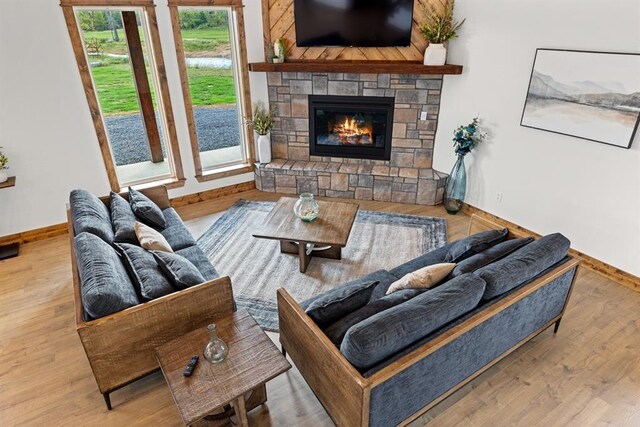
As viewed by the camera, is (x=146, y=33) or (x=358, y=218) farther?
(x=358, y=218)

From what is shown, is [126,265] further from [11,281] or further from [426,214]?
[426,214]

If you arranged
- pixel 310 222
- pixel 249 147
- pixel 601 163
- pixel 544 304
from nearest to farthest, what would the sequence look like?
1. pixel 544 304
2. pixel 601 163
3. pixel 310 222
4. pixel 249 147

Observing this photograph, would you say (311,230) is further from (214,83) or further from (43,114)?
(43,114)

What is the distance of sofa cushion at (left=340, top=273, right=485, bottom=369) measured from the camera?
1832mm

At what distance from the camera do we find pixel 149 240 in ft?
9.93

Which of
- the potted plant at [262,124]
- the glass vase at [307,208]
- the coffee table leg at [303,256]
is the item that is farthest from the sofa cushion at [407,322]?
the potted plant at [262,124]

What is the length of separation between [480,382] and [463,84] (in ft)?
11.5

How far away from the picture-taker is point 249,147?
5727 mm

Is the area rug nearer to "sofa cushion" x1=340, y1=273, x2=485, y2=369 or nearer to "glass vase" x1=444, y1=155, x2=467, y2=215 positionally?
"glass vase" x1=444, y1=155, x2=467, y2=215

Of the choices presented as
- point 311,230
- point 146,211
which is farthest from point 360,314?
point 146,211

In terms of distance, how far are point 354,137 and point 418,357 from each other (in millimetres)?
4164

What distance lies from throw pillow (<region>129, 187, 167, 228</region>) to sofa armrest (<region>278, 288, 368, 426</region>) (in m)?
1.84

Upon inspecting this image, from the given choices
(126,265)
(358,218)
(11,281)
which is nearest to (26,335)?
(11,281)

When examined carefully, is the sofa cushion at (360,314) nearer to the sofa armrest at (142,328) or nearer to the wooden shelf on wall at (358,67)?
the sofa armrest at (142,328)
